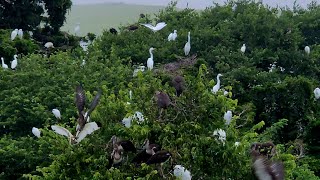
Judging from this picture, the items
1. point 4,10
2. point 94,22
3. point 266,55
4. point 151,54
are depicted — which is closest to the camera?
point 151,54

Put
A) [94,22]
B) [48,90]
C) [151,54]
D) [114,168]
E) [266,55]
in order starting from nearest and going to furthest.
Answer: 1. [114,168]
2. [48,90]
3. [151,54]
4. [266,55]
5. [94,22]

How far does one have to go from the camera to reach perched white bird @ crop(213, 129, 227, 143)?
3.93 m

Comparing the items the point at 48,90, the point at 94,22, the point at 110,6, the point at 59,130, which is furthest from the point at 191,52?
the point at 110,6

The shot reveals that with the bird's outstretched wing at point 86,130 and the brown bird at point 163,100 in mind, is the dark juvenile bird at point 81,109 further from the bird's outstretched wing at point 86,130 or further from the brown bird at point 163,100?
the brown bird at point 163,100

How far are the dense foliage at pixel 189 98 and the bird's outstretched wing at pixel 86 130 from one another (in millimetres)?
36

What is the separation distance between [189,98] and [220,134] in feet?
1.17

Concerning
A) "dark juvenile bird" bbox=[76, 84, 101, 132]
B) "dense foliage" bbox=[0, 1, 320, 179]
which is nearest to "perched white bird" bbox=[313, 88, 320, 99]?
"dense foliage" bbox=[0, 1, 320, 179]

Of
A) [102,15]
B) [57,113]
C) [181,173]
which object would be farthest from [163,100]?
[102,15]

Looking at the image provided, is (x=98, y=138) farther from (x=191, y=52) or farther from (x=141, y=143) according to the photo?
(x=191, y=52)

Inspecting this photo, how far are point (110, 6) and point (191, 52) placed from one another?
41.4ft

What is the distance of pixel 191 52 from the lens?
9000 mm

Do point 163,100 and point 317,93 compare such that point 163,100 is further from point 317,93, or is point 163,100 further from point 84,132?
point 317,93

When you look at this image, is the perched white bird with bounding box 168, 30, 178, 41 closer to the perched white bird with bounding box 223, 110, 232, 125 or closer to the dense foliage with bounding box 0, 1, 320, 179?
the dense foliage with bounding box 0, 1, 320, 179

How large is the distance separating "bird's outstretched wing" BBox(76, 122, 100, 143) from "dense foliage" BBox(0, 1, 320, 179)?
0.12ft
